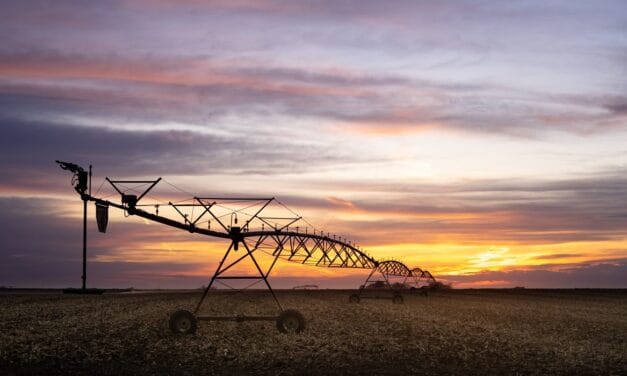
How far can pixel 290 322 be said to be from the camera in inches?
1374

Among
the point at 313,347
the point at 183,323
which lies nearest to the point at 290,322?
the point at 313,347

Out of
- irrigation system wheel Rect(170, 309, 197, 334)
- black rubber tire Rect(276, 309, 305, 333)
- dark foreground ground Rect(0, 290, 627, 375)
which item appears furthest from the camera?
black rubber tire Rect(276, 309, 305, 333)

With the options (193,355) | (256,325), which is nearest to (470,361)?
(193,355)

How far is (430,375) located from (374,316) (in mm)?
22052

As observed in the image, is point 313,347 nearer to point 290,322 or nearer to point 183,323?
point 290,322

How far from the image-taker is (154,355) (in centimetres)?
2880

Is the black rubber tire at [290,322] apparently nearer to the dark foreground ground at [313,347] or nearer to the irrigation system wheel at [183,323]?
the dark foreground ground at [313,347]

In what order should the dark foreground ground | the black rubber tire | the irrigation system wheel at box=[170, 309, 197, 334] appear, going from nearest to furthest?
the dark foreground ground
the irrigation system wheel at box=[170, 309, 197, 334]
the black rubber tire

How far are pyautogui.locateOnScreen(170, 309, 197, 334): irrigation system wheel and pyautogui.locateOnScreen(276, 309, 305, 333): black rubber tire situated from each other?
14.1 ft

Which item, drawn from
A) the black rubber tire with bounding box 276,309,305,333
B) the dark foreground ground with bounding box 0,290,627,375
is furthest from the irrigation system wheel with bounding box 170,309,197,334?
the black rubber tire with bounding box 276,309,305,333

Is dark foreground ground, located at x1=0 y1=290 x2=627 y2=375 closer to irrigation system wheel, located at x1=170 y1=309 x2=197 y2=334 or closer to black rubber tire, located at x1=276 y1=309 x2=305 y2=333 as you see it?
irrigation system wheel, located at x1=170 y1=309 x2=197 y2=334

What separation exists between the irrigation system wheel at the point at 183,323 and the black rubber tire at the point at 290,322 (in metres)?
4.29

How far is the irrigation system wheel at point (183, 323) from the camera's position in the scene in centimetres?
3425

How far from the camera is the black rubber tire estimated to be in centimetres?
3475
